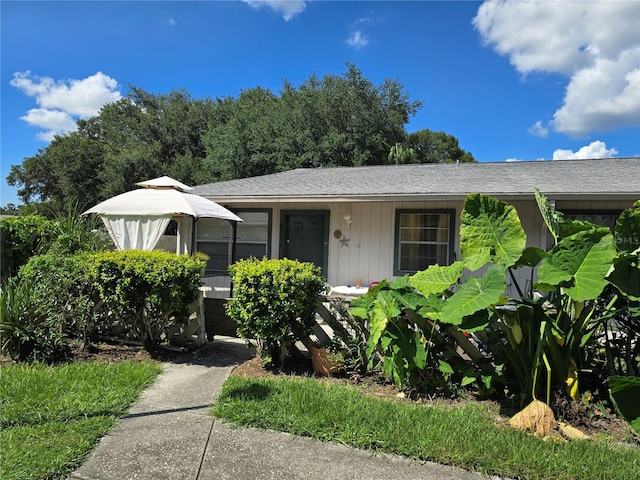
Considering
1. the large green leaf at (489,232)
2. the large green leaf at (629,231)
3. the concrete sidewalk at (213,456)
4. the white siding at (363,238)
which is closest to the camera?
the concrete sidewalk at (213,456)

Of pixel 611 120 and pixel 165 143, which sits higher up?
pixel 165 143

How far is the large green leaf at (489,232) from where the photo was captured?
347cm

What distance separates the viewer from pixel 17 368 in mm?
4031

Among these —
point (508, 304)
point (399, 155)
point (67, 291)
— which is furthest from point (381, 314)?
point (399, 155)

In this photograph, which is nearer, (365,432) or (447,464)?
(447,464)

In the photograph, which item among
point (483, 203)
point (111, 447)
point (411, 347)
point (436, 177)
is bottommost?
point (111, 447)

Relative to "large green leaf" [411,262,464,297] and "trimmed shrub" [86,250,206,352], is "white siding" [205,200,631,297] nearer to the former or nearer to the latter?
"trimmed shrub" [86,250,206,352]

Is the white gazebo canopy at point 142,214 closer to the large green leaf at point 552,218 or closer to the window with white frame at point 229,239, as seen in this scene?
the window with white frame at point 229,239

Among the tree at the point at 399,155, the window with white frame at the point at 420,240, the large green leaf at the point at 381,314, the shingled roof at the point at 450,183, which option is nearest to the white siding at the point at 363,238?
the window with white frame at the point at 420,240

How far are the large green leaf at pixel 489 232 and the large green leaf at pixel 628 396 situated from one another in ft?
3.91

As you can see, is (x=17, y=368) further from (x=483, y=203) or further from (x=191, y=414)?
(x=483, y=203)

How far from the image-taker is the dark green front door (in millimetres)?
8906

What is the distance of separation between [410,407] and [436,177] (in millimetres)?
6792

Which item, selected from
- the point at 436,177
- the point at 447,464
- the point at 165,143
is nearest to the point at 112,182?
the point at 165,143
